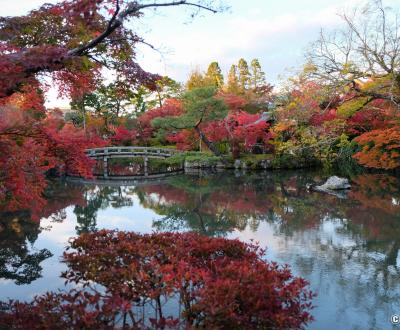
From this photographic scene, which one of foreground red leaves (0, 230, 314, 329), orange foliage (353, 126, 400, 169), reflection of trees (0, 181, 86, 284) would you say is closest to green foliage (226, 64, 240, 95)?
orange foliage (353, 126, 400, 169)

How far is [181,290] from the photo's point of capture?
315cm

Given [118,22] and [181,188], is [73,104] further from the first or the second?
[118,22]

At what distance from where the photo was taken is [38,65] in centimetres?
335

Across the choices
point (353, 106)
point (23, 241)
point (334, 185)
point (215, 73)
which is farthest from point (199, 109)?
point (215, 73)

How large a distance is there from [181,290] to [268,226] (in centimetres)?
661

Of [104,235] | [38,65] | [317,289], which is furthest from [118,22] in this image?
[317,289]

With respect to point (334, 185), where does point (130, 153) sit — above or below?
above

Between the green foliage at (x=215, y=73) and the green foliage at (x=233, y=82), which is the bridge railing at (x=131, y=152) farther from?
the green foliage at (x=215, y=73)

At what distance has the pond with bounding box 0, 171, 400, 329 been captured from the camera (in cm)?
559

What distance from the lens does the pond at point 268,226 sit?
559cm

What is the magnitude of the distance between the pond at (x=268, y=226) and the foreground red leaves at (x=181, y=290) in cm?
183

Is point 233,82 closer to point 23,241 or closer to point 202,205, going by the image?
point 202,205

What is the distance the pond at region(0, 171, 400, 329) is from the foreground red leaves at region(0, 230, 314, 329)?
1.83 m

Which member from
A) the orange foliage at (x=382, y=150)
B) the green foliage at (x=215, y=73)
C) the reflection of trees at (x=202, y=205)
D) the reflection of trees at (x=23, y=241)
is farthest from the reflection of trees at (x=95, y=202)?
the green foliage at (x=215, y=73)
